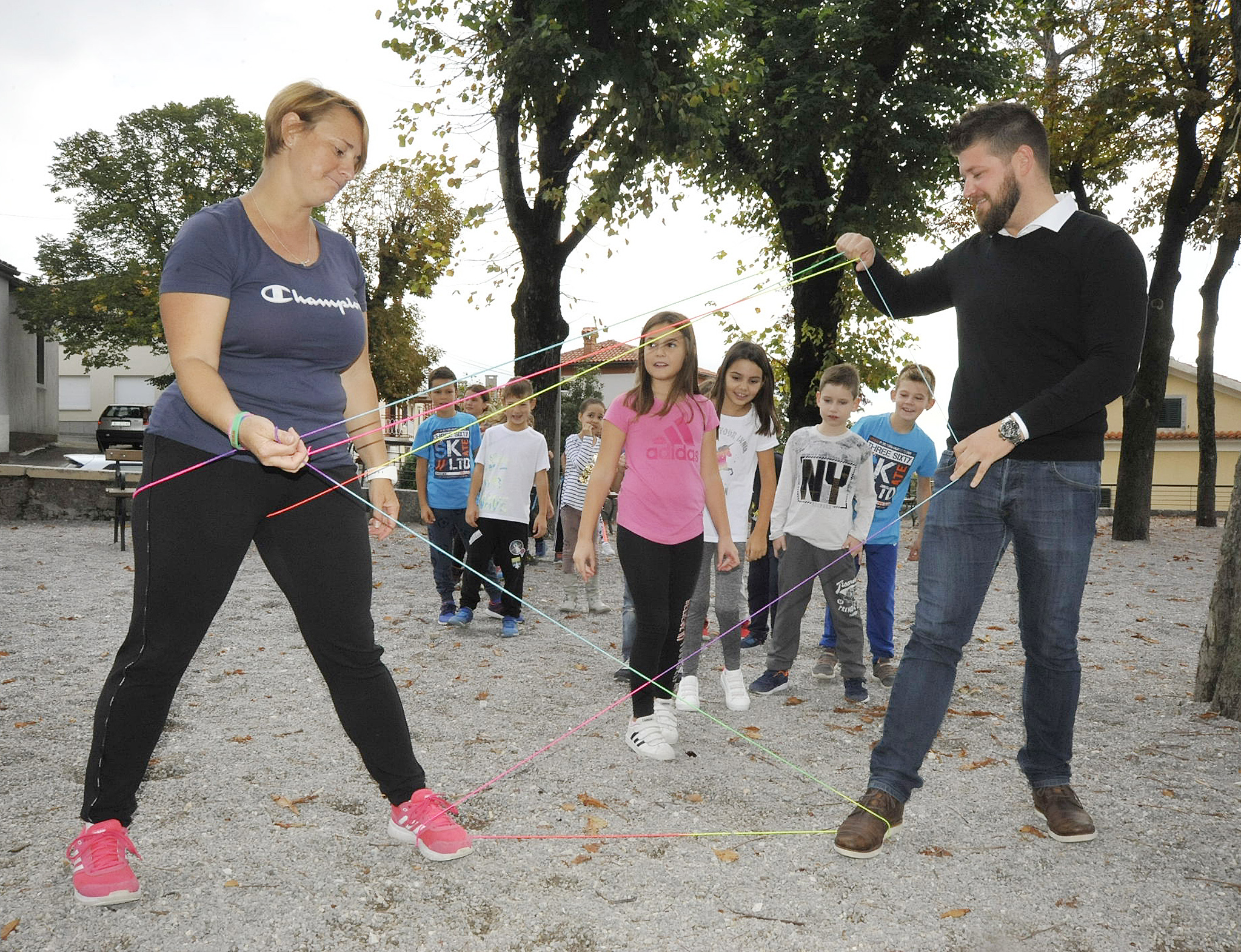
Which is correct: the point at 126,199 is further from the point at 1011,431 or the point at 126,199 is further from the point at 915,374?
the point at 1011,431

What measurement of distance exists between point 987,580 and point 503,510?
162 inches

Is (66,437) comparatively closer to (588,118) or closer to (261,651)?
(588,118)

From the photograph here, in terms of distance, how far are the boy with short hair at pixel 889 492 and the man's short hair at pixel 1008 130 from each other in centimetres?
225

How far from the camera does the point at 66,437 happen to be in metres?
39.9

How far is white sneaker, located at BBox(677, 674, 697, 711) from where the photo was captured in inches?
175

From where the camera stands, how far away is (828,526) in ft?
16.1

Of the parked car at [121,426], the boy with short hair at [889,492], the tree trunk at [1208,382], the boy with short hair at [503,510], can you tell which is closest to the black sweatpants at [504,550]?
the boy with short hair at [503,510]

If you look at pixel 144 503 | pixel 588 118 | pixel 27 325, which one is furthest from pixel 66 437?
pixel 144 503

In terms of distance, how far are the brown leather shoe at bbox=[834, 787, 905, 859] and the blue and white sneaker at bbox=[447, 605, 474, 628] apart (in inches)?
165

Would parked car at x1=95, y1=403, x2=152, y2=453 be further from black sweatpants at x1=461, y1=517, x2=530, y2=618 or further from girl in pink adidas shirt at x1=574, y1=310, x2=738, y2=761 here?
girl in pink adidas shirt at x1=574, y1=310, x2=738, y2=761

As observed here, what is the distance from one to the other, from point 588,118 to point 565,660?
21.2 feet

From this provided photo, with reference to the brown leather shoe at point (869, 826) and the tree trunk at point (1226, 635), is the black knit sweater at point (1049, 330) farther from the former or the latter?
the tree trunk at point (1226, 635)

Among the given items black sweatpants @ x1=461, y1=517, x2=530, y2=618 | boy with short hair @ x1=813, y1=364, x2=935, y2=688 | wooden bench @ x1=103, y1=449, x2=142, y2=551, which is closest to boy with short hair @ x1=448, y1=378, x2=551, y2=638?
black sweatpants @ x1=461, y1=517, x2=530, y2=618

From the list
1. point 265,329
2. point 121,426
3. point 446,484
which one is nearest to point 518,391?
point 446,484
